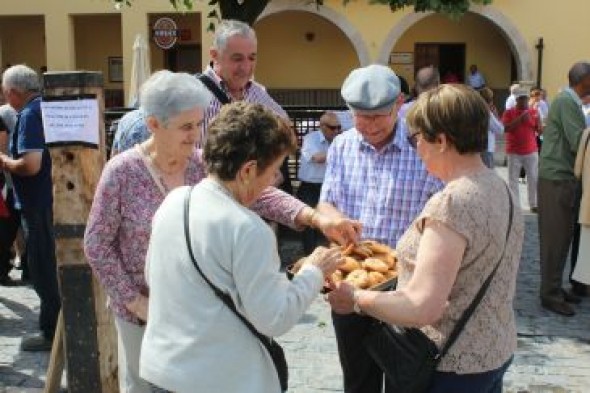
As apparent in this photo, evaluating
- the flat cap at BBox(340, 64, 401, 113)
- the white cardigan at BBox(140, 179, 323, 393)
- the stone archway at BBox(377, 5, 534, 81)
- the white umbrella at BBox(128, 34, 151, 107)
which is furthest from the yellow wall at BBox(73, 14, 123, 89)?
the white cardigan at BBox(140, 179, 323, 393)

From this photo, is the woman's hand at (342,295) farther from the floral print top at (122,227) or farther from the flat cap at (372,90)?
the flat cap at (372,90)

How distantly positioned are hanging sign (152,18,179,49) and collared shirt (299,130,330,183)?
1434 centimetres

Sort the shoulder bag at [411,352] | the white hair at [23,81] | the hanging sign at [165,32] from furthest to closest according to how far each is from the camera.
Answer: the hanging sign at [165,32] < the white hair at [23,81] < the shoulder bag at [411,352]

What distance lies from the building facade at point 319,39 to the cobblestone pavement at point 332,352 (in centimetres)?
1629

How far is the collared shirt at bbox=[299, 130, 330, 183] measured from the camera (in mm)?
7910

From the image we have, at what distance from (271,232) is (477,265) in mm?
645

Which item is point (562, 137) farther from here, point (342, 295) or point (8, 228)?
point (8, 228)

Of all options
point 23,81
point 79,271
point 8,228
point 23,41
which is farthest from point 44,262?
point 23,41

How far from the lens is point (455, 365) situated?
241 cm

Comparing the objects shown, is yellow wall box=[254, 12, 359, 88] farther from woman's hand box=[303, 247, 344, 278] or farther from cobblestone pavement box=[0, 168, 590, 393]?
woman's hand box=[303, 247, 344, 278]

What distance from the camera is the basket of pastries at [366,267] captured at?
271cm

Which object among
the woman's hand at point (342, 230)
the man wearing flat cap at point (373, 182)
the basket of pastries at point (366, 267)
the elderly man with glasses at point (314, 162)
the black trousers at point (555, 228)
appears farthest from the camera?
the elderly man with glasses at point (314, 162)

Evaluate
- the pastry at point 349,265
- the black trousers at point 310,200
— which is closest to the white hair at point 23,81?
the black trousers at point 310,200

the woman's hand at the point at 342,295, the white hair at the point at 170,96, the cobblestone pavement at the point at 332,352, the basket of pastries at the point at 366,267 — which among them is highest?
the white hair at the point at 170,96
